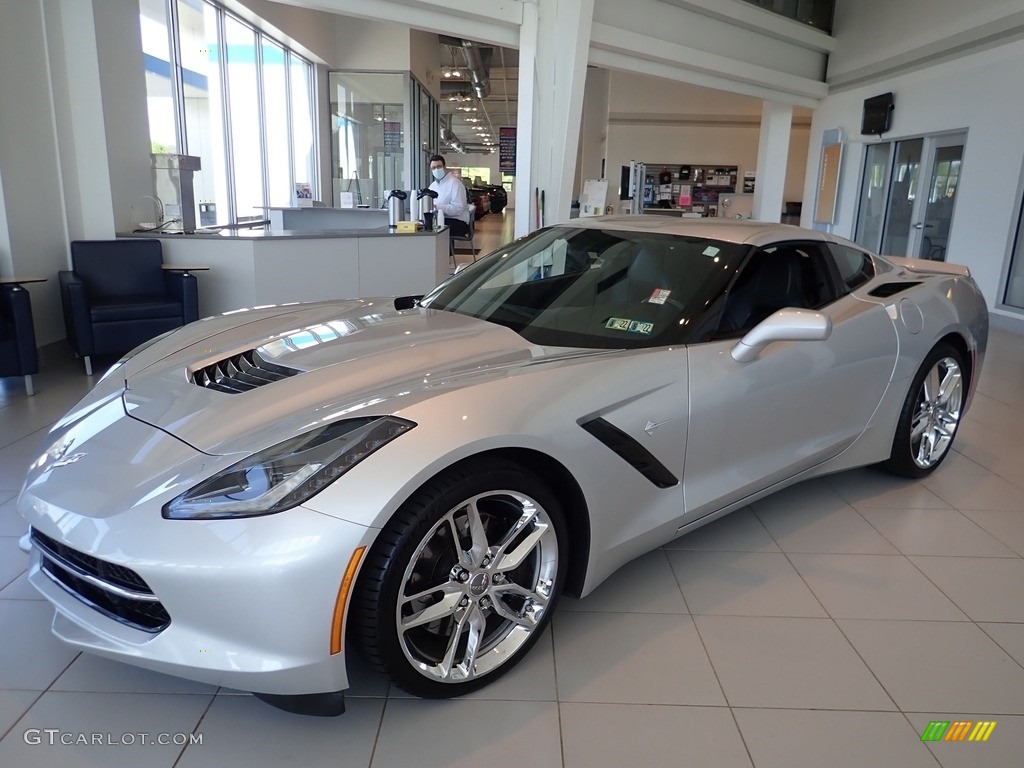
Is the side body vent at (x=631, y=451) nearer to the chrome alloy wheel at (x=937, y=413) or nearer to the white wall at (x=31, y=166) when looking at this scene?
the chrome alloy wheel at (x=937, y=413)

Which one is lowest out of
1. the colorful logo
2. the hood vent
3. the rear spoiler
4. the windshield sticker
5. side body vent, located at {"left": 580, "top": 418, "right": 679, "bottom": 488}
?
the colorful logo

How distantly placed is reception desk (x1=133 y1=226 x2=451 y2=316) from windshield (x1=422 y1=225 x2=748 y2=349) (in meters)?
3.54

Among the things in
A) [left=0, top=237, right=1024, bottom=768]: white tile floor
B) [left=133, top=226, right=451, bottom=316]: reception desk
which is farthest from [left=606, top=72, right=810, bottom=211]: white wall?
[left=0, top=237, right=1024, bottom=768]: white tile floor

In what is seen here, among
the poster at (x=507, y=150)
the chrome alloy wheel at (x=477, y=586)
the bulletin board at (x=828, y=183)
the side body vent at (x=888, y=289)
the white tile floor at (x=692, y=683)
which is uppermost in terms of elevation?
the poster at (x=507, y=150)

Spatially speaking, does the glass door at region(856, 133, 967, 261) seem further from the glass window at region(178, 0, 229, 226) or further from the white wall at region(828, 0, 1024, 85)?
the glass window at region(178, 0, 229, 226)

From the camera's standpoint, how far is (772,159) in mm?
12188

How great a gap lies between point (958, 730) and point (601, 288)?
156 centimetres

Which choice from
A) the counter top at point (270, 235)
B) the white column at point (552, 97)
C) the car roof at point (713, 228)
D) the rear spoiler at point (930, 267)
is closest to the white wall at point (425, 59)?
the white column at point (552, 97)

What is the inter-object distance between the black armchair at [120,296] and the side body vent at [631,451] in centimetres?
410

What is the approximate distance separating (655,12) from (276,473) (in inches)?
352

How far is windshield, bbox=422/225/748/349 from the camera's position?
2.24 metres

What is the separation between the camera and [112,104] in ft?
18.2

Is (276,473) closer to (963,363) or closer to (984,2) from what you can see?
(963,363)

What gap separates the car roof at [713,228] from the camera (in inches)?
100
